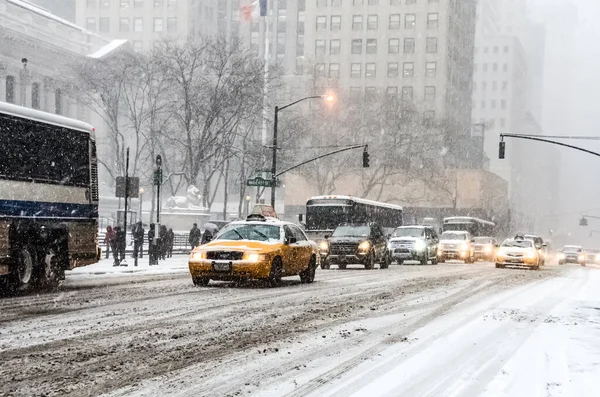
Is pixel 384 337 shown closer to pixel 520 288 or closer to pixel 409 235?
pixel 520 288

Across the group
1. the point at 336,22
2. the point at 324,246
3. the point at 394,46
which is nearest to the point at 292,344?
the point at 324,246

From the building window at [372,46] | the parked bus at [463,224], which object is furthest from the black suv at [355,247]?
the building window at [372,46]

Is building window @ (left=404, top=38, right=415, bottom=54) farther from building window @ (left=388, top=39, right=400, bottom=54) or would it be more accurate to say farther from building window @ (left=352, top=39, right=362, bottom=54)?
building window @ (left=352, top=39, right=362, bottom=54)

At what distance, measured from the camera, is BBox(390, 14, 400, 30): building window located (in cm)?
11731

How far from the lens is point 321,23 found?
396ft

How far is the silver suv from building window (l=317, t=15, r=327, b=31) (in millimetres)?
81921

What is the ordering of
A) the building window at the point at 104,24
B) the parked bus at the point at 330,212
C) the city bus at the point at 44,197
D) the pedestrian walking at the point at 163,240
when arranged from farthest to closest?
the building window at the point at 104,24 < the parked bus at the point at 330,212 < the pedestrian walking at the point at 163,240 < the city bus at the point at 44,197

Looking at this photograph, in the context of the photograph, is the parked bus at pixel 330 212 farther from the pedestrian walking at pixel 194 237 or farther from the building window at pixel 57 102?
the building window at pixel 57 102

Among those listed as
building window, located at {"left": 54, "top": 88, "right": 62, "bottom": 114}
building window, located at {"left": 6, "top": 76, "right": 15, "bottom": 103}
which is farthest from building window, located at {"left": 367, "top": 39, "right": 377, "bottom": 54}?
building window, located at {"left": 6, "top": 76, "right": 15, "bottom": 103}

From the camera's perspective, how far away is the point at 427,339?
35.3 feet

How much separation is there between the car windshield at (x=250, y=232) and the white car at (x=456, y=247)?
2769 cm

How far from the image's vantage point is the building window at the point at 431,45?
116312mm

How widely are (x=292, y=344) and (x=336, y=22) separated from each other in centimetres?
11313

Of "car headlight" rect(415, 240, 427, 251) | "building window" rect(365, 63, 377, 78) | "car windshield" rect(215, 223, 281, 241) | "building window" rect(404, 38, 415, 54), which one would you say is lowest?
"car headlight" rect(415, 240, 427, 251)
